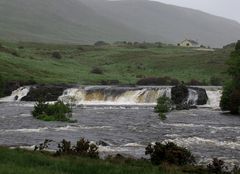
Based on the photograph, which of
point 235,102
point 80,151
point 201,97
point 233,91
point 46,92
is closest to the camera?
point 80,151

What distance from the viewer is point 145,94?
85188mm

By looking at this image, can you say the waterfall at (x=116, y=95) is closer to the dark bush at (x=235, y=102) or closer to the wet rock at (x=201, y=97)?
the wet rock at (x=201, y=97)

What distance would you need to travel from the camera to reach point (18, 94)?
9500cm

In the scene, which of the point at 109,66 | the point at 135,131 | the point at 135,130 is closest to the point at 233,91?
the point at 135,130

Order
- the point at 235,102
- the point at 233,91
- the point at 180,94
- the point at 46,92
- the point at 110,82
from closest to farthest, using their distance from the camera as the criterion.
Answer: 1. the point at 235,102
2. the point at 233,91
3. the point at 180,94
4. the point at 46,92
5. the point at 110,82

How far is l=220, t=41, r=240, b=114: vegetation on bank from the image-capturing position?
65.8m

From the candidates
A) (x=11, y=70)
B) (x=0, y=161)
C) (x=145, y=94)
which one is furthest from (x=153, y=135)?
(x=11, y=70)

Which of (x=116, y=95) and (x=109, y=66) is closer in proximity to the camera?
(x=116, y=95)

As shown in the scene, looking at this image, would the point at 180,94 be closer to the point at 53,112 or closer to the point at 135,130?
the point at 53,112

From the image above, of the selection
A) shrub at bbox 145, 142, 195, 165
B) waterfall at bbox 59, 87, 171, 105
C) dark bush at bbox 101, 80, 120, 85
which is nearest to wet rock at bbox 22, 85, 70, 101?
waterfall at bbox 59, 87, 171, 105

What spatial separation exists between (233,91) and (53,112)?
22856mm

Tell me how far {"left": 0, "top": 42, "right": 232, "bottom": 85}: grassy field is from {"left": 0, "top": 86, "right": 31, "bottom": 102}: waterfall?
9.06m

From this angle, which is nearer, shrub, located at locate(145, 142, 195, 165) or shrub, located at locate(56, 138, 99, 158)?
shrub, located at locate(145, 142, 195, 165)

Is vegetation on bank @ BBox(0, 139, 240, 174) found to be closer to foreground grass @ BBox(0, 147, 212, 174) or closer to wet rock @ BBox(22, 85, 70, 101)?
foreground grass @ BBox(0, 147, 212, 174)
